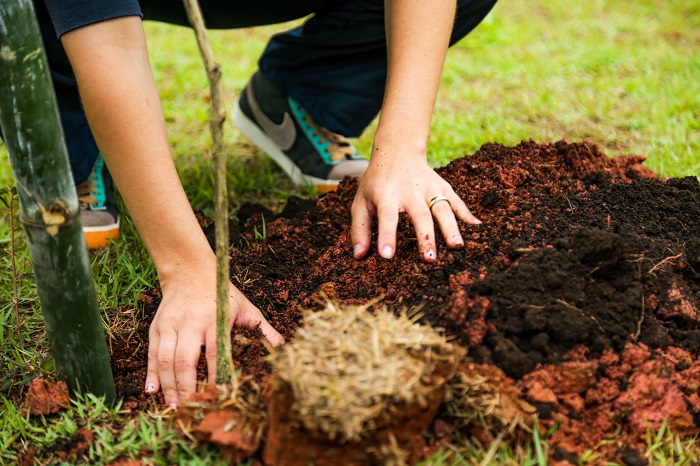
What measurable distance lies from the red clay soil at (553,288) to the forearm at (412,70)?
301mm

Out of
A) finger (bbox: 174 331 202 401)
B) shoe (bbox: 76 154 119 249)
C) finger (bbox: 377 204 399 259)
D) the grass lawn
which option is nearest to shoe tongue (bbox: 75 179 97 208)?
shoe (bbox: 76 154 119 249)

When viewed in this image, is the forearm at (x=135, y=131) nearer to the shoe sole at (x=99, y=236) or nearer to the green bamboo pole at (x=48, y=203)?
the green bamboo pole at (x=48, y=203)

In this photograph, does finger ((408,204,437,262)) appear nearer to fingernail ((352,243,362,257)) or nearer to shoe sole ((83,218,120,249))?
fingernail ((352,243,362,257))

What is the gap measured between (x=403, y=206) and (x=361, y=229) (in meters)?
0.17

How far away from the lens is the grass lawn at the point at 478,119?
171 centimetres

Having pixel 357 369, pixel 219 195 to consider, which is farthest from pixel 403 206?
pixel 357 369

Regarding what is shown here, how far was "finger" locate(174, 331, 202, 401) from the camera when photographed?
5.78 feet

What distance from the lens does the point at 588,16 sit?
568 centimetres

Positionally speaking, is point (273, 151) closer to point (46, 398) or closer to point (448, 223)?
point (448, 223)

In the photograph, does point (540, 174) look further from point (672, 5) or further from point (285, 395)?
point (672, 5)

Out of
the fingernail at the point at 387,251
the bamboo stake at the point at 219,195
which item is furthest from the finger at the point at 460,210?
the bamboo stake at the point at 219,195

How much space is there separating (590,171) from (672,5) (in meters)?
4.16

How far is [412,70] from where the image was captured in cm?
223

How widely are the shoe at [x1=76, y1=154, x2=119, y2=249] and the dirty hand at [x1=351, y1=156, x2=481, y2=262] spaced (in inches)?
46.5
